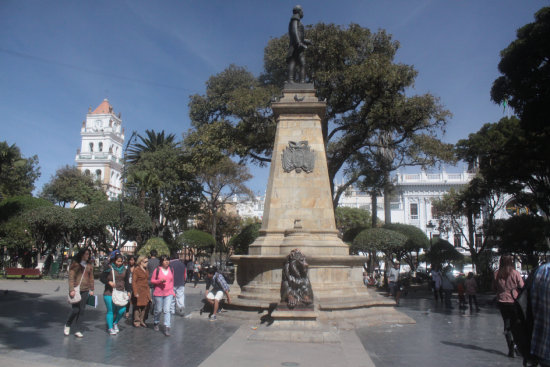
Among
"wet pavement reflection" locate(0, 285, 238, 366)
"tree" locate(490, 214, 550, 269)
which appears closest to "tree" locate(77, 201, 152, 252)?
"wet pavement reflection" locate(0, 285, 238, 366)

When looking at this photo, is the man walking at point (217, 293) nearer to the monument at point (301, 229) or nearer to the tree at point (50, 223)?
the monument at point (301, 229)

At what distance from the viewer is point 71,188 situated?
44531 millimetres

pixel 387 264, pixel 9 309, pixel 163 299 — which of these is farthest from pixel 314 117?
pixel 387 264

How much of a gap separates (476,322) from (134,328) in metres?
8.34

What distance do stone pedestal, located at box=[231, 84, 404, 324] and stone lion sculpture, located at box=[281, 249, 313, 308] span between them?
1.28 metres

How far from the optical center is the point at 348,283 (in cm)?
1086

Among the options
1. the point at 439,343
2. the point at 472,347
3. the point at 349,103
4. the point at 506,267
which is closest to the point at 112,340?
the point at 439,343

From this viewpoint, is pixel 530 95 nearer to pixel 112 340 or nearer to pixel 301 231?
pixel 301 231

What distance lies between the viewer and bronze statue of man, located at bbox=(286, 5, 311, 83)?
42.4 feet

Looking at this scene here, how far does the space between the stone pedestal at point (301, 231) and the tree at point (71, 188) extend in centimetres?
3646

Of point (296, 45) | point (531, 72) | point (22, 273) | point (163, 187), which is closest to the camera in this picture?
point (296, 45)

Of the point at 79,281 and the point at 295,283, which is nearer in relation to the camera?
the point at 79,281

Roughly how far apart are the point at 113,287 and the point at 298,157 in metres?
5.87

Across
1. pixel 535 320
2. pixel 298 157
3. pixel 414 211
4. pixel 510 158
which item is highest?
pixel 414 211
